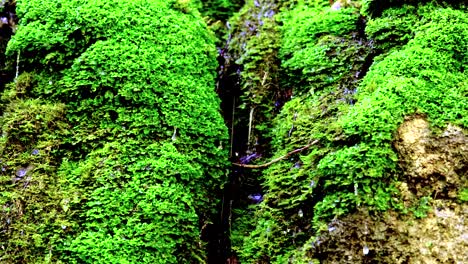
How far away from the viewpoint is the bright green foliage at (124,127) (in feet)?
10.5

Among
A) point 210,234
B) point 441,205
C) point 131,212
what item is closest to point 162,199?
point 131,212

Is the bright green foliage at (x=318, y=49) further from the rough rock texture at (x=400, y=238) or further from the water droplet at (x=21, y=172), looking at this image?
the water droplet at (x=21, y=172)

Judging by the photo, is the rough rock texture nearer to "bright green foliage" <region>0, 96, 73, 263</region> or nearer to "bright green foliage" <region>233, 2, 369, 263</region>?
"bright green foliage" <region>233, 2, 369, 263</region>

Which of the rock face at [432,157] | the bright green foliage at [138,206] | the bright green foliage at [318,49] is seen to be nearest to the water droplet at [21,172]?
the bright green foliage at [138,206]

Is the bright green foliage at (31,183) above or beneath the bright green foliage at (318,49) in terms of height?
beneath

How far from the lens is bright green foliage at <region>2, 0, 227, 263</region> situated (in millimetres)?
3211

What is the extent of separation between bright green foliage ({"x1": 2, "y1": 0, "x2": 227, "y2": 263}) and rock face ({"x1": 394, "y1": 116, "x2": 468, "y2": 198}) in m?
1.50

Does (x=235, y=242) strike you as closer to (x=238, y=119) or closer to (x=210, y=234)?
(x=210, y=234)

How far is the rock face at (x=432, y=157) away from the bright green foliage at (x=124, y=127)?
1503 millimetres

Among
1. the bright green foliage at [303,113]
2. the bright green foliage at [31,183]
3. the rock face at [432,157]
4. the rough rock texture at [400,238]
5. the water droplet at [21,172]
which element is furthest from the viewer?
the water droplet at [21,172]

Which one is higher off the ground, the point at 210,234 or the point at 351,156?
Result: the point at 351,156

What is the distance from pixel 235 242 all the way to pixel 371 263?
114cm

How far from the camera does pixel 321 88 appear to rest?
3.85 metres

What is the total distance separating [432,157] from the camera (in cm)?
303
